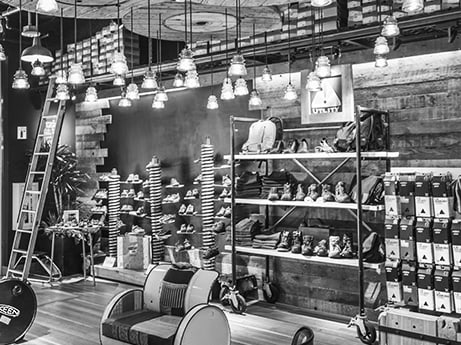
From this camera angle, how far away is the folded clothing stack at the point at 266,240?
6.44 meters

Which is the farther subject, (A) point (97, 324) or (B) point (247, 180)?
(B) point (247, 180)

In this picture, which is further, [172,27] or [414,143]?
[172,27]

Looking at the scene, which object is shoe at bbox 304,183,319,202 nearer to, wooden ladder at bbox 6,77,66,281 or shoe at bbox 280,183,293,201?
shoe at bbox 280,183,293,201

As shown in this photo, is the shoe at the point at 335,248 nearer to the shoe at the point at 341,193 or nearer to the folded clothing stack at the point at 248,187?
the shoe at the point at 341,193

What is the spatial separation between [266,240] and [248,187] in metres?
0.69

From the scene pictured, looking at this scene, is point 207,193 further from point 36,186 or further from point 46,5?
point 46,5

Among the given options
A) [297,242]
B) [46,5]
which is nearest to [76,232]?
[297,242]

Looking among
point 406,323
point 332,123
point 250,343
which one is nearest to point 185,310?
point 250,343

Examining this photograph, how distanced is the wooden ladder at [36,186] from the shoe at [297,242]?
3.17 metres

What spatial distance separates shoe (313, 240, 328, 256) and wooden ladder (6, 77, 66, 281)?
3.40 meters

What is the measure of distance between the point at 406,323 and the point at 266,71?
2903 mm

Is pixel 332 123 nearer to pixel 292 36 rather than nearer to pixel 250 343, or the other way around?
pixel 292 36

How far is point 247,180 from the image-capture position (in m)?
6.77

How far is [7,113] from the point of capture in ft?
30.1
